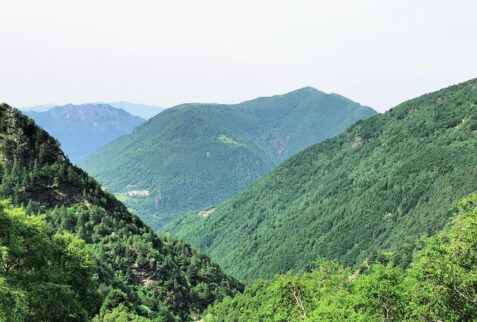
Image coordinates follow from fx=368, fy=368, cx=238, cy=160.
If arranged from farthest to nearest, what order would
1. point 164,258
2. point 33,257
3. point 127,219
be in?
point 127,219 → point 164,258 → point 33,257

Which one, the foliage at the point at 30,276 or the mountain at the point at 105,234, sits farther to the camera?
the mountain at the point at 105,234

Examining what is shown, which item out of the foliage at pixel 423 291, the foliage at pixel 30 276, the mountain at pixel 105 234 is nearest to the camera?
the foliage at pixel 30 276

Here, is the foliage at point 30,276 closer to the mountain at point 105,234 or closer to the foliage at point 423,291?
the mountain at point 105,234

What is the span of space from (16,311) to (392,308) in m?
41.0

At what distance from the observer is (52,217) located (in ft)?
324

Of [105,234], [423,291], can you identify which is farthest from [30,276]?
[105,234]

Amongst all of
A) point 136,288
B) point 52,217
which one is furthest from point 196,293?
point 52,217

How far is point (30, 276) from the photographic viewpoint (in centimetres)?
3491

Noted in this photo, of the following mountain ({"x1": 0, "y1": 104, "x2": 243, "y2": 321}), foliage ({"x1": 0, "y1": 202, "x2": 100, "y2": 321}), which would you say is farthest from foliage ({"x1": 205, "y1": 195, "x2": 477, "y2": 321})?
mountain ({"x1": 0, "y1": 104, "x2": 243, "y2": 321})

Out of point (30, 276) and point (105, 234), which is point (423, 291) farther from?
point (105, 234)

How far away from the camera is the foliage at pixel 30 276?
29500 millimetres

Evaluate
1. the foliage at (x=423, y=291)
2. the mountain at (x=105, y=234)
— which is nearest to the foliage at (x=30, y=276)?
the mountain at (x=105, y=234)

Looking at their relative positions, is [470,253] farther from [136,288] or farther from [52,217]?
[52,217]

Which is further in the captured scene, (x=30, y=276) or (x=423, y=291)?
(x=423, y=291)
